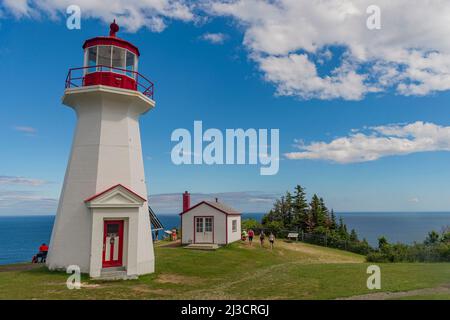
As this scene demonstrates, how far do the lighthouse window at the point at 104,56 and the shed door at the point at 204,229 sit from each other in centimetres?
1417

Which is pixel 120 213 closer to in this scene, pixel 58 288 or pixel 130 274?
pixel 130 274

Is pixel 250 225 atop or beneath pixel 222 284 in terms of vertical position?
atop

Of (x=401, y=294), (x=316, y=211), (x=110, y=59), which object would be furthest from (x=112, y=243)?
(x=316, y=211)

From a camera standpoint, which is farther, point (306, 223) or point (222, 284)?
point (306, 223)

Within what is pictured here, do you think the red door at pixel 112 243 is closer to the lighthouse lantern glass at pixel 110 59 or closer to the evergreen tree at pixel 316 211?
the lighthouse lantern glass at pixel 110 59

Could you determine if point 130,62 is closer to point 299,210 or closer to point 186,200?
point 186,200

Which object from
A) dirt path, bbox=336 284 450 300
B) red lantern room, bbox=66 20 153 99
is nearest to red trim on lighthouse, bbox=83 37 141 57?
red lantern room, bbox=66 20 153 99

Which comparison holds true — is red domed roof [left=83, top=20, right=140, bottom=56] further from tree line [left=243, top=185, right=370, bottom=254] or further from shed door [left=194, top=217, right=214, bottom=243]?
tree line [left=243, top=185, right=370, bottom=254]

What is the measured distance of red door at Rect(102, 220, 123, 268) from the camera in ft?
39.8

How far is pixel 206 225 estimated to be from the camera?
2375 centimetres

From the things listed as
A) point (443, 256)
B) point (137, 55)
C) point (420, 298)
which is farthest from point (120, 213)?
point (443, 256)

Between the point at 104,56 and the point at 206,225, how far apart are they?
49.0 feet

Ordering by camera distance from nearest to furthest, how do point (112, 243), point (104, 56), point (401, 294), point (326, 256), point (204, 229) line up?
point (401, 294) < point (112, 243) < point (104, 56) < point (326, 256) < point (204, 229)

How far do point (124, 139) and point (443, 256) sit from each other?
65.8ft
